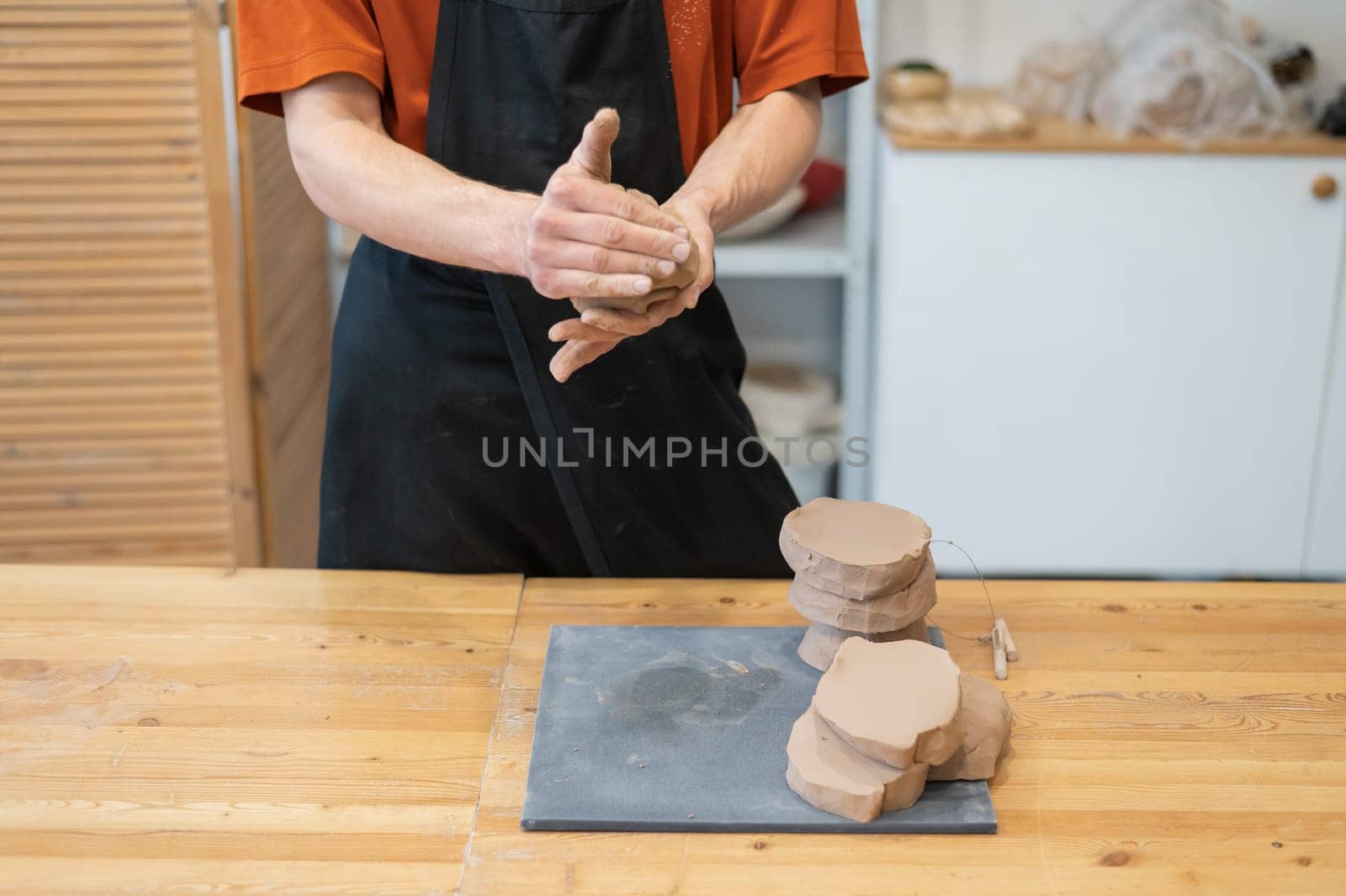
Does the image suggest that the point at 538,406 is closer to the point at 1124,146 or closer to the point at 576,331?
the point at 576,331

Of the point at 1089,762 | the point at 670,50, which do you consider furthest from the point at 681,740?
the point at 670,50

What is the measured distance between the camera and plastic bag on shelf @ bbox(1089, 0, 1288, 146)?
230cm

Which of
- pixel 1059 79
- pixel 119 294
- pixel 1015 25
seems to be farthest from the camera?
pixel 1015 25

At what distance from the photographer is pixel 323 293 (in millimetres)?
2725

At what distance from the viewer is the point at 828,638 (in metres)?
1.10

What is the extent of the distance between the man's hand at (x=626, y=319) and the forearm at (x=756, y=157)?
61 mm

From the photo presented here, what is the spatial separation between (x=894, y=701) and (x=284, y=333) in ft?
5.74

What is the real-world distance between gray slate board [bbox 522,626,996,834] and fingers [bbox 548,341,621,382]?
0.77 ft

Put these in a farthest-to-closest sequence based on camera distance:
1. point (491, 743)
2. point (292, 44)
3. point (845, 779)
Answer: point (292, 44) < point (491, 743) < point (845, 779)

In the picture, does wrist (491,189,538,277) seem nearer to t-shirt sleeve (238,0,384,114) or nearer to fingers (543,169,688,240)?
fingers (543,169,688,240)

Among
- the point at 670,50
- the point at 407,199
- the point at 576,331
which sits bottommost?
the point at 576,331

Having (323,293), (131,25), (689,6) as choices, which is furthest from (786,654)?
(323,293)

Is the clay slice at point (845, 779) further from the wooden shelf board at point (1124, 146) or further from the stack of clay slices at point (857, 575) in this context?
the wooden shelf board at point (1124, 146)

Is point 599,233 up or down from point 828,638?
up
